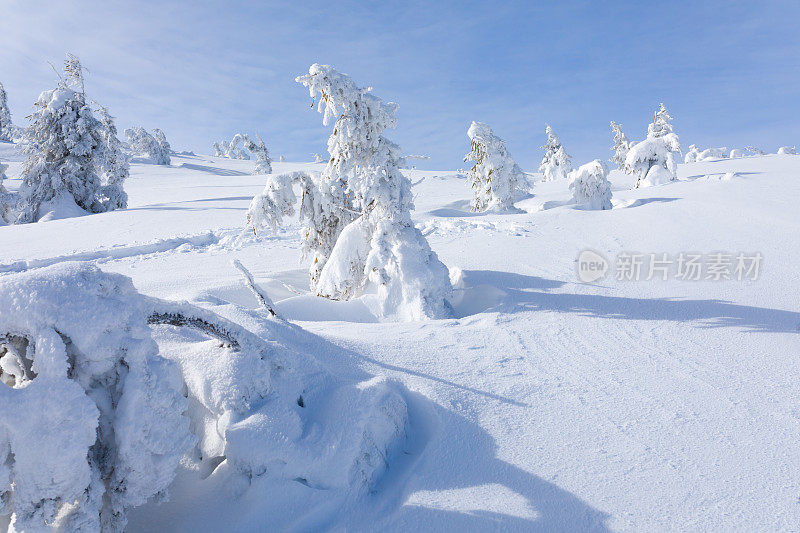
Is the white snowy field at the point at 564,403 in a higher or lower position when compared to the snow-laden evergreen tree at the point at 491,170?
lower

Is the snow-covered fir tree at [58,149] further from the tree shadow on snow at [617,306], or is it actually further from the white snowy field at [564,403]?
the tree shadow on snow at [617,306]

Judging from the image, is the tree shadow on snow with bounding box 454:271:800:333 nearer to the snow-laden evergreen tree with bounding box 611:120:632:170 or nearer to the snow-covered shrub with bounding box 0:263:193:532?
the snow-covered shrub with bounding box 0:263:193:532

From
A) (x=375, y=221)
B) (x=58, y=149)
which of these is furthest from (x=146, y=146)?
(x=375, y=221)

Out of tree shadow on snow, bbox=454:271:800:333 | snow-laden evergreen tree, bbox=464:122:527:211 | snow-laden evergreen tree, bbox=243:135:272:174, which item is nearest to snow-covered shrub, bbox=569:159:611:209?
snow-laden evergreen tree, bbox=464:122:527:211

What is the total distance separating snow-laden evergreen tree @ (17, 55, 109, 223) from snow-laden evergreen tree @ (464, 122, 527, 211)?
17778 millimetres

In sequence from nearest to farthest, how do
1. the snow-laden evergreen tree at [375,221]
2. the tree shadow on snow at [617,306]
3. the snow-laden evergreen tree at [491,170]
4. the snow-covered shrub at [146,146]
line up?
the tree shadow on snow at [617,306], the snow-laden evergreen tree at [375,221], the snow-laden evergreen tree at [491,170], the snow-covered shrub at [146,146]

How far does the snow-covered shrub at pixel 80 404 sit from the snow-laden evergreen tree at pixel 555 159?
4460 cm

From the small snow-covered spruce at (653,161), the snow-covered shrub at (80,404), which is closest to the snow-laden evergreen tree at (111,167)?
the snow-covered shrub at (80,404)

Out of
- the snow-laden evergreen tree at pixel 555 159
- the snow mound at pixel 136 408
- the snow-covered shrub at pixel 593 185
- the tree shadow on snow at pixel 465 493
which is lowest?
the tree shadow on snow at pixel 465 493

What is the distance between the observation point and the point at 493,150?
21516mm

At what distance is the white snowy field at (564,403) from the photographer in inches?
92.4

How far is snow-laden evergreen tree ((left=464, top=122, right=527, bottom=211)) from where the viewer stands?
69.2 feet

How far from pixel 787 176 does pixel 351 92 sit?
17.8 m

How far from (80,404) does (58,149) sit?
22941mm
